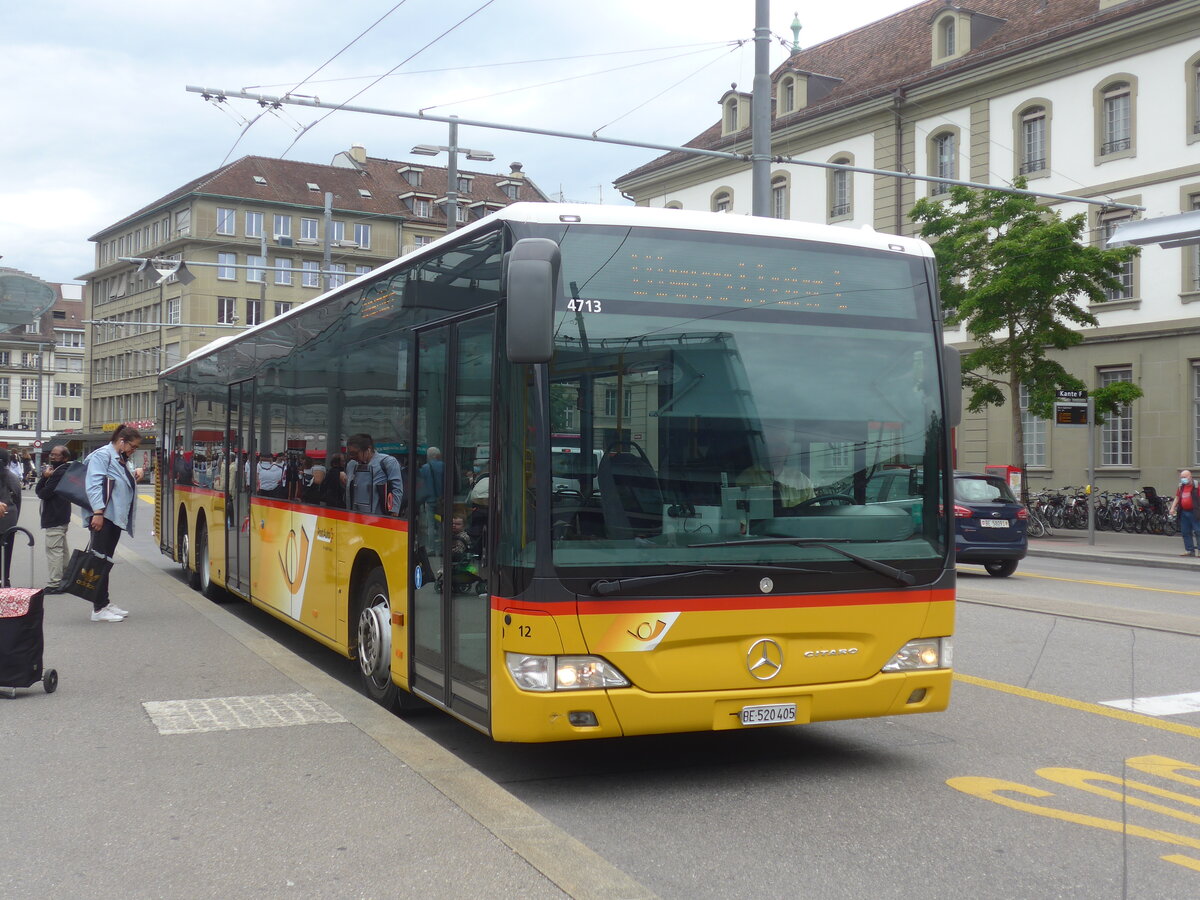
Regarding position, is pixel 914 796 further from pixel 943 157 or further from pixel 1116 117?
pixel 943 157

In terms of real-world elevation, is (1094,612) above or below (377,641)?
below

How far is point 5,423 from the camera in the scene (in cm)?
11925

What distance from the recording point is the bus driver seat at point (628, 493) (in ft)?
19.0

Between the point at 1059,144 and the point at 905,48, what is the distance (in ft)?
34.0

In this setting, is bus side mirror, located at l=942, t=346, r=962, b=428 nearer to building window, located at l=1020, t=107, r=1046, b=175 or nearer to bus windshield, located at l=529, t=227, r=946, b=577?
bus windshield, located at l=529, t=227, r=946, b=577

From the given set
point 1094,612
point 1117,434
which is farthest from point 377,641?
point 1117,434

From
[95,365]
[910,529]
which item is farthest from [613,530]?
[95,365]

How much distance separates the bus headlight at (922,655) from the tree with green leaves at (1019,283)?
2439 cm

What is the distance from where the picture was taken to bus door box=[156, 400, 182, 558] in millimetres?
16594

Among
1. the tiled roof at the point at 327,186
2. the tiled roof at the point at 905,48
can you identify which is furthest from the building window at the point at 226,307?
the tiled roof at the point at 905,48

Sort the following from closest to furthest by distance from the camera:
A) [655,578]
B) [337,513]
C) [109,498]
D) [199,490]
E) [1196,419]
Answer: [655,578]
[337,513]
[109,498]
[199,490]
[1196,419]

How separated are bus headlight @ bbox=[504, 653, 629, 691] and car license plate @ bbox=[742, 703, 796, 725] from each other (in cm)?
62

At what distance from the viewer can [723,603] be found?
5.91m

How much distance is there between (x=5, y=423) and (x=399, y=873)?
126022 mm
